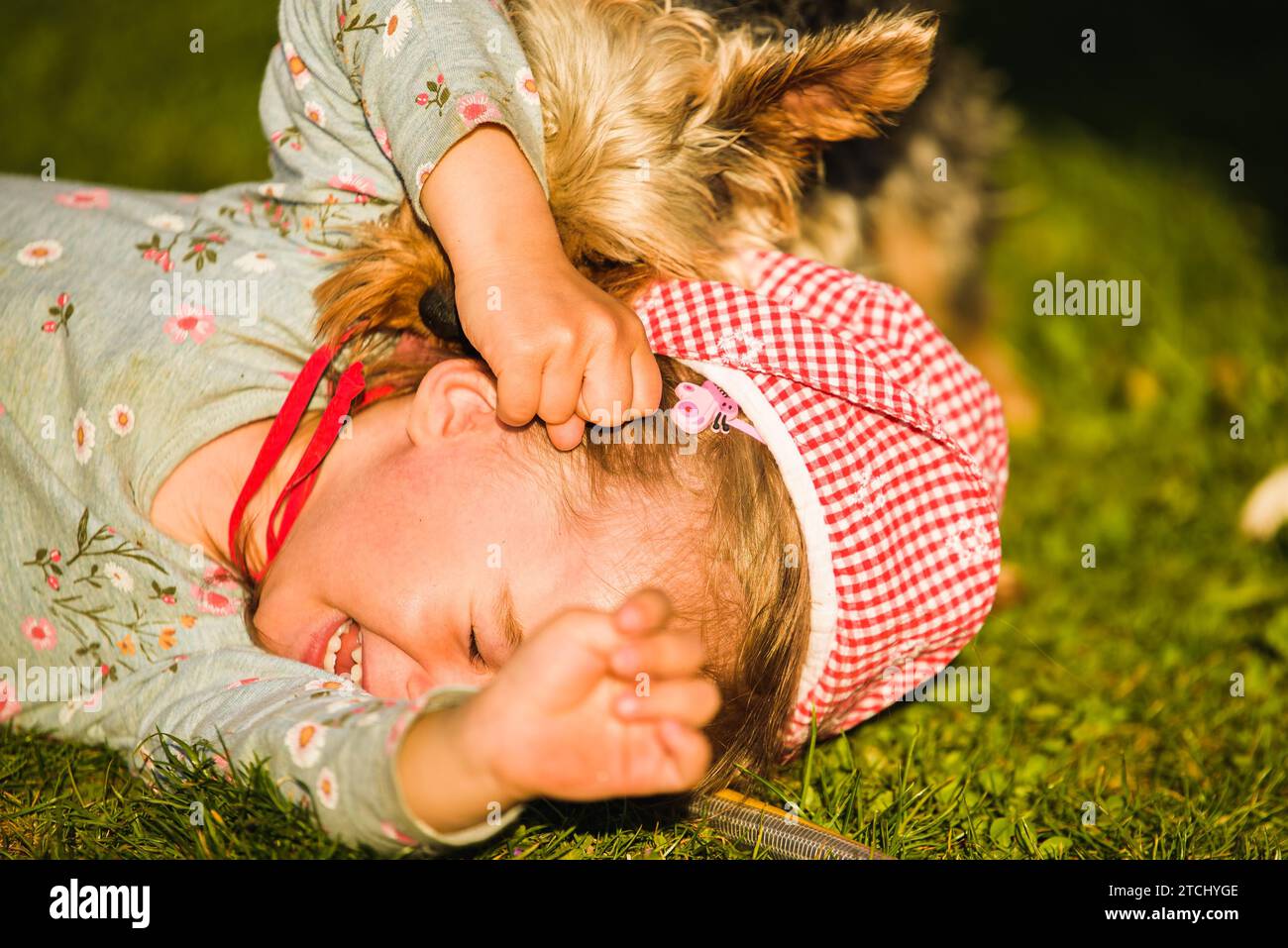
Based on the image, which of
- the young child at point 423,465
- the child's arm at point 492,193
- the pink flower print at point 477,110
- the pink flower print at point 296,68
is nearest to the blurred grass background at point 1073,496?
the young child at point 423,465

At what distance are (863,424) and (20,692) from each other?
1.34 m

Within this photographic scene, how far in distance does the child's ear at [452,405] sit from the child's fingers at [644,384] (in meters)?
0.21

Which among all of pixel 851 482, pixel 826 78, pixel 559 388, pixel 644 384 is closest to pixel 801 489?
pixel 851 482

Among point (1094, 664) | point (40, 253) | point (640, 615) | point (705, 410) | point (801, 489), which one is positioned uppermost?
point (40, 253)

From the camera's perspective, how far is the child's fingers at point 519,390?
1612 mm

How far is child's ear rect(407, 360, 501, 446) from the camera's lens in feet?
5.77

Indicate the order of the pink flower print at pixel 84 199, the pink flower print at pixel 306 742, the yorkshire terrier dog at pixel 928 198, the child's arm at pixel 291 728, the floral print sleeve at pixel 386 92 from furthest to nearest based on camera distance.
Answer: the yorkshire terrier dog at pixel 928 198 < the pink flower print at pixel 84 199 < the floral print sleeve at pixel 386 92 < the pink flower print at pixel 306 742 < the child's arm at pixel 291 728

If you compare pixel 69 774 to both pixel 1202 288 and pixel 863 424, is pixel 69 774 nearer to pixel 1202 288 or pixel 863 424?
pixel 863 424

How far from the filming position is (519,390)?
63.7 inches

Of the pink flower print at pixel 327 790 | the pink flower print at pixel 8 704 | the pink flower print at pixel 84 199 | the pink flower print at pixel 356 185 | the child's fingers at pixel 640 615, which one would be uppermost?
the pink flower print at pixel 84 199

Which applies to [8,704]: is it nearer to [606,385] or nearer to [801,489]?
[606,385]

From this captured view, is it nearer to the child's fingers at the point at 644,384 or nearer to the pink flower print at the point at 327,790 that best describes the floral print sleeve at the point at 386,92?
the child's fingers at the point at 644,384

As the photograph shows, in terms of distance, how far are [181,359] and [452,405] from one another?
0.48m
